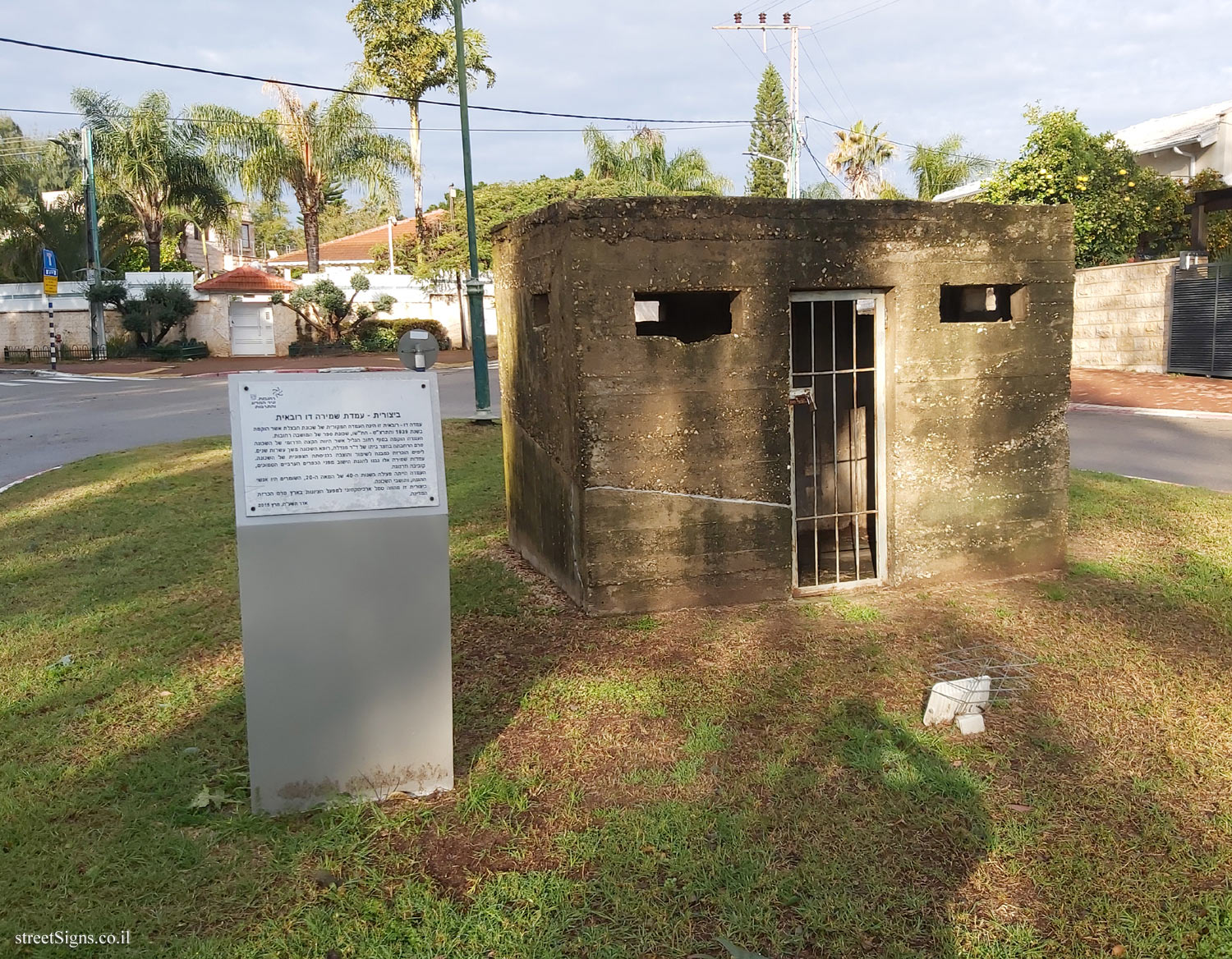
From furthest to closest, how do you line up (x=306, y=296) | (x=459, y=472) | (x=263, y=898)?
1. (x=306, y=296)
2. (x=459, y=472)
3. (x=263, y=898)

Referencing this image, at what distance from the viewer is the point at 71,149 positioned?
110 feet

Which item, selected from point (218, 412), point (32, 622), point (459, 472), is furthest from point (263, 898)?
point (218, 412)

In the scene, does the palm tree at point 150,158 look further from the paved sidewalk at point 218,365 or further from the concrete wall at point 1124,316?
the concrete wall at point 1124,316

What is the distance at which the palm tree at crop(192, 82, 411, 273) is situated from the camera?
31.8 metres

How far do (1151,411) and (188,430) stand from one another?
14.0 metres

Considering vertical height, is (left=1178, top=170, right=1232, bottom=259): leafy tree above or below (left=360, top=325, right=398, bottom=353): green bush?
above

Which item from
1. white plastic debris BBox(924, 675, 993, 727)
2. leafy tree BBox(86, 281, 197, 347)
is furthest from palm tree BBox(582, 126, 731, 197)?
white plastic debris BBox(924, 675, 993, 727)

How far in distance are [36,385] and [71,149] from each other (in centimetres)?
1431

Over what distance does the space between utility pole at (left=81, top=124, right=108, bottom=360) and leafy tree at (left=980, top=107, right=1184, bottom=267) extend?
25805mm

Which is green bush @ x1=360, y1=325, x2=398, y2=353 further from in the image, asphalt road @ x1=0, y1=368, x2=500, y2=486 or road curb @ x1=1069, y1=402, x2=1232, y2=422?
road curb @ x1=1069, y1=402, x2=1232, y2=422

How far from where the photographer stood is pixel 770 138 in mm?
52250

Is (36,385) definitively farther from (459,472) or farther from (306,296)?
(459,472)

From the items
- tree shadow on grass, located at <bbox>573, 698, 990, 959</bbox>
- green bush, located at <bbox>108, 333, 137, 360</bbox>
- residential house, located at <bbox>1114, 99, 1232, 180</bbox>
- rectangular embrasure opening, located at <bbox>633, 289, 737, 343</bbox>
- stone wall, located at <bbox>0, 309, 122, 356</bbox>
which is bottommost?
tree shadow on grass, located at <bbox>573, 698, 990, 959</bbox>

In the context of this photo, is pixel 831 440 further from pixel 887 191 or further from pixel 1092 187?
pixel 887 191
